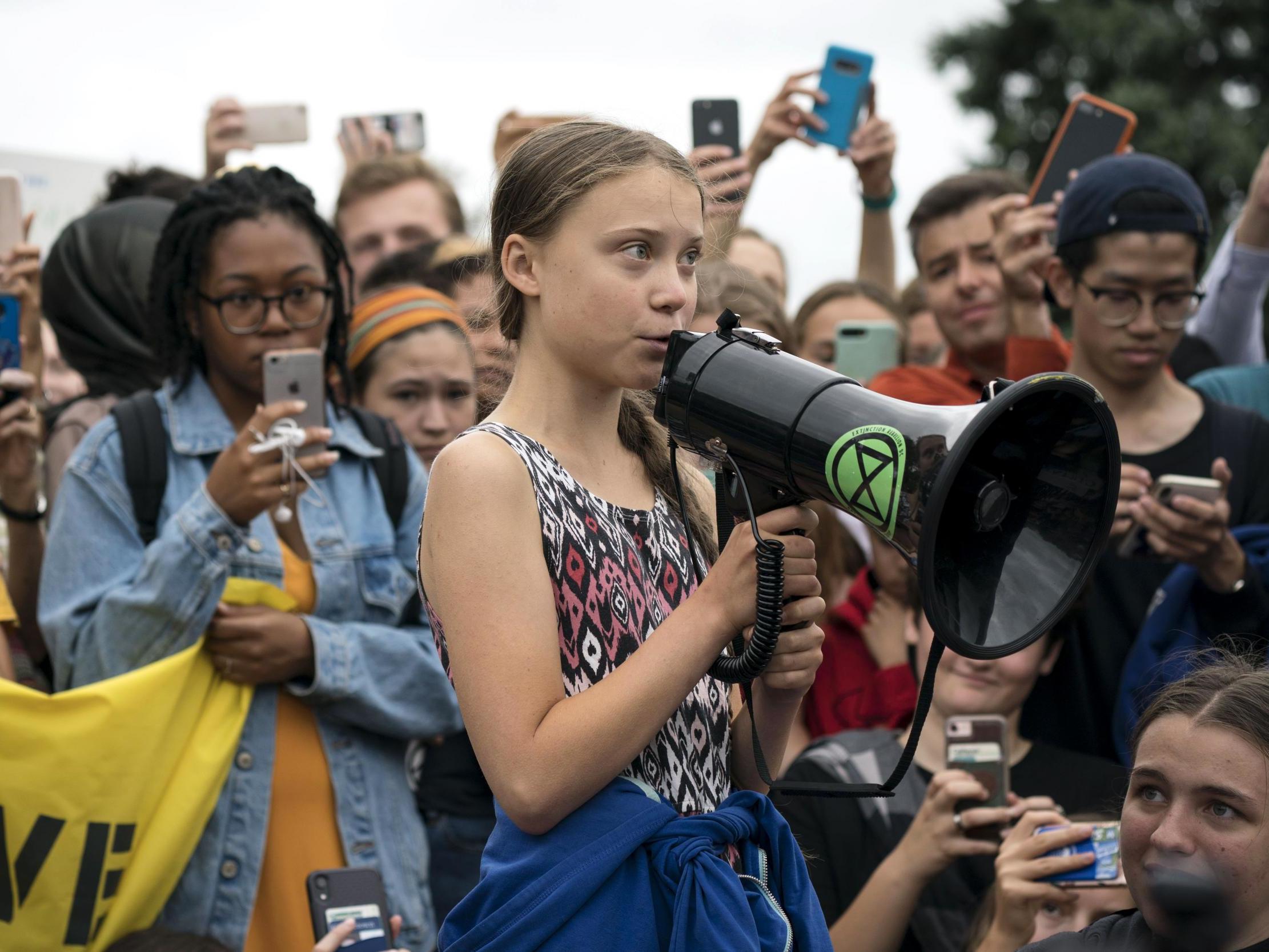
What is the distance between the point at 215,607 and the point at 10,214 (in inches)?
58.8

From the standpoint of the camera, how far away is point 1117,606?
3756 millimetres

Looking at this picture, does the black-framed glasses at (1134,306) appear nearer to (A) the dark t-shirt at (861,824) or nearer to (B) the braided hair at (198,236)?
(A) the dark t-shirt at (861,824)

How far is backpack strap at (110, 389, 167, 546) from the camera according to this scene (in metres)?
3.27

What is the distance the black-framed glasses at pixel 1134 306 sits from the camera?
386 cm

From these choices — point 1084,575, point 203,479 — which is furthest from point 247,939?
point 1084,575

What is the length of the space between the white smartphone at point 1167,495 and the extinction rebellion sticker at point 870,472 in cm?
182

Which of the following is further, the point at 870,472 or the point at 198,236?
the point at 198,236

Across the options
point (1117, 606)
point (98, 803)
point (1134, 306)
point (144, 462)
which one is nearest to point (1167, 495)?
point (1117, 606)

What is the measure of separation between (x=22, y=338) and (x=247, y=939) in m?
1.69

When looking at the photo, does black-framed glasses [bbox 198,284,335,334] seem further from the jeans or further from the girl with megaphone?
the girl with megaphone

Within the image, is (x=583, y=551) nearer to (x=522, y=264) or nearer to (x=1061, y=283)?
(x=522, y=264)

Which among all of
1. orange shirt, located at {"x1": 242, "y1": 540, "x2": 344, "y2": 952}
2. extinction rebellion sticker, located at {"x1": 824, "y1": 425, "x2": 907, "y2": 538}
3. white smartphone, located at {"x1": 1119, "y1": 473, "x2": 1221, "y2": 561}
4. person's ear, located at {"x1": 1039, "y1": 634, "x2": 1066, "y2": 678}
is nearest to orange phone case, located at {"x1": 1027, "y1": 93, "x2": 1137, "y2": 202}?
white smartphone, located at {"x1": 1119, "y1": 473, "x2": 1221, "y2": 561}

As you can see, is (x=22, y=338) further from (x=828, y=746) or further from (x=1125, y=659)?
(x=1125, y=659)

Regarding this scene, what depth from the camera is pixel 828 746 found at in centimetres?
352
